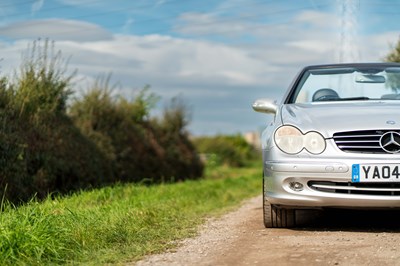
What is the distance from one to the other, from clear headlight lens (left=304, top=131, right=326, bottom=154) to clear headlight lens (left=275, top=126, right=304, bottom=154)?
5 centimetres

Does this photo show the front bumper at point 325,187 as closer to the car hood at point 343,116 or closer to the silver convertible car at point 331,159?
the silver convertible car at point 331,159

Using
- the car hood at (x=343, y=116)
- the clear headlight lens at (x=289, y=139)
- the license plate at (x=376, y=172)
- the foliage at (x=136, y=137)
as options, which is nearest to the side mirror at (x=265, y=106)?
the car hood at (x=343, y=116)

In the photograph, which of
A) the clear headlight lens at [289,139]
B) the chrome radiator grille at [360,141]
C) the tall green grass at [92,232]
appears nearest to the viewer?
the tall green grass at [92,232]

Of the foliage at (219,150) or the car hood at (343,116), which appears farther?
the foliage at (219,150)

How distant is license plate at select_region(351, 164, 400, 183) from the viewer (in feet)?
21.4

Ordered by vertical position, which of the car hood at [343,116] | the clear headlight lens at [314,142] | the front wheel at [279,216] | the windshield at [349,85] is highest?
the windshield at [349,85]

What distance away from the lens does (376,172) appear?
6539mm

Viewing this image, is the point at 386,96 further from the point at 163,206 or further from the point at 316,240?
the point at 163,206

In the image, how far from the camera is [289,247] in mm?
6137

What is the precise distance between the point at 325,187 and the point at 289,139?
1.71 ft

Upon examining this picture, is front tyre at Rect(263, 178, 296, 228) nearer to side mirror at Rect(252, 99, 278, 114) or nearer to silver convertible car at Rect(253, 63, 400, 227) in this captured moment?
silver convertible car at Rect(253, 63, 400, 227)

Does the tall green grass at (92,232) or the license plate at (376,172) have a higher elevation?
the license plate at (376,172)

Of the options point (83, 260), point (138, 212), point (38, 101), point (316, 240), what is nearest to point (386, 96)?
point (316, 240)

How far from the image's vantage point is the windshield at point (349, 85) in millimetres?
8023
